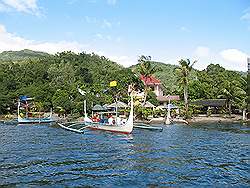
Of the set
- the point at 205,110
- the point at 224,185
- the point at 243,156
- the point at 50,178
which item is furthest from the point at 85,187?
the point at 205,110

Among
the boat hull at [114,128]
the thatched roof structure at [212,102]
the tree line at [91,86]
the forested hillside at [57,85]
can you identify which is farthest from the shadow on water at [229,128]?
the forested hillside at [57,85]

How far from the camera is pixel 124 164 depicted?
21.8m

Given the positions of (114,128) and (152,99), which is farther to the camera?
(152,99)

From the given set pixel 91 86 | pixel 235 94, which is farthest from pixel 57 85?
pixel 235 94

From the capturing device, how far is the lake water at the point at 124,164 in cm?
1720

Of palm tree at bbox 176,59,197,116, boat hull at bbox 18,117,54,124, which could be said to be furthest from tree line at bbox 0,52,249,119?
boat hull at bbox 18,117,54,124

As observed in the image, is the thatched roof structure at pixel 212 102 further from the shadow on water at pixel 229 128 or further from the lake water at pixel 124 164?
the lake water at pixel 124 164

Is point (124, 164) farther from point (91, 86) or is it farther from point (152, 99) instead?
point (91, 86)

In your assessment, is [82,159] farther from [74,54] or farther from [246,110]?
[74,54]

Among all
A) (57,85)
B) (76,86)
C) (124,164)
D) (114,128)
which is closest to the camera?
(124,164)

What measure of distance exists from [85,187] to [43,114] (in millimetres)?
65113

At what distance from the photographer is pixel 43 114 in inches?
3108

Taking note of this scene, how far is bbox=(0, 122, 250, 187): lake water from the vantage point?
17203mm

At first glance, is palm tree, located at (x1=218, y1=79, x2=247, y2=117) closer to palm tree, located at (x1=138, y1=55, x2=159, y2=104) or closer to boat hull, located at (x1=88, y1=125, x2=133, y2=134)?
palm tree, located at (x1=138, y1=55, x2=159, y2=104)
